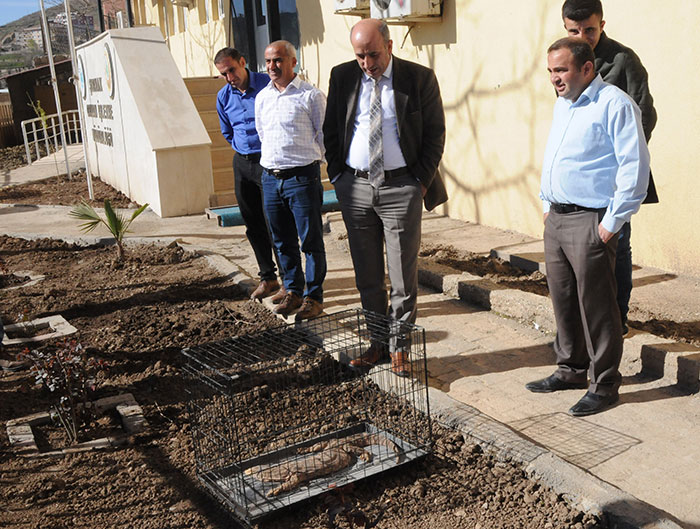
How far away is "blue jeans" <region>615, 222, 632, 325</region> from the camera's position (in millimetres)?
4492

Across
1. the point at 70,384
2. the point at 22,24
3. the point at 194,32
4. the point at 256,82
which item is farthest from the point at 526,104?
the point at 22,24

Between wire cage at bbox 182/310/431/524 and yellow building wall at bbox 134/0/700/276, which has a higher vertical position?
yellow building wall at bbox 134/0/700/276

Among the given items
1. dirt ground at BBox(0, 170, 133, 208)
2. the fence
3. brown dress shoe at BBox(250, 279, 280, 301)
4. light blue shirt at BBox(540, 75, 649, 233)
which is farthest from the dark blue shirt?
the fence

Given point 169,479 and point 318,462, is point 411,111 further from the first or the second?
point 169,479

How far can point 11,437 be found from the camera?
13.9 feet

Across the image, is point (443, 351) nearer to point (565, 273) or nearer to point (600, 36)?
point (565, 273)

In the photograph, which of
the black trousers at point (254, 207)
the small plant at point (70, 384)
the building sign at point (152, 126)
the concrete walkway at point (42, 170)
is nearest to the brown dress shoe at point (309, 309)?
the black trousers at point (254, 207)

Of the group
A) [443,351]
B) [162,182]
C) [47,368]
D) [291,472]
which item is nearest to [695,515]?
[291,472]

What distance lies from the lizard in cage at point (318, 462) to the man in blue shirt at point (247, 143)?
7.98ft

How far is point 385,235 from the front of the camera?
477 centimetres

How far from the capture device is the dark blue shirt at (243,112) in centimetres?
607

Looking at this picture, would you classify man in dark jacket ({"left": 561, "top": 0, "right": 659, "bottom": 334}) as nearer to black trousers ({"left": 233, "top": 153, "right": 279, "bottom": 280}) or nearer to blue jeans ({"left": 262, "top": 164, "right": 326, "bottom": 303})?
blue jeans ({"left": 262, "top": 164, "right": 326, "bottom": 303})

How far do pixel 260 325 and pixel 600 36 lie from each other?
3300mm

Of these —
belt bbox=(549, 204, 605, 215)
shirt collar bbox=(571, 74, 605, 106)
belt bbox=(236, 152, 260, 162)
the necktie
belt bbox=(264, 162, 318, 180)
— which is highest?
shirt collar bbox=(571, 74, 605, 106)
